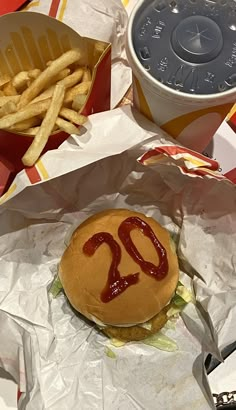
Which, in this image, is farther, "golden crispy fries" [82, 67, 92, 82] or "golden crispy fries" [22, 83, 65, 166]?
"golden crispy fries" [82, 67, 92, 82]

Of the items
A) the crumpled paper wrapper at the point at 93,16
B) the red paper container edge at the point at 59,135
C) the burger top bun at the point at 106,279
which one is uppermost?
the crumpled paper wrapper at the point at 93,16

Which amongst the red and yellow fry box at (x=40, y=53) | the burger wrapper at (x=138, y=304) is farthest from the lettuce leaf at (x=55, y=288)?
the red and yellow fry box at (x=40, y=53)

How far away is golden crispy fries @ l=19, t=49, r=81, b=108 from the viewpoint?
40.6 inches

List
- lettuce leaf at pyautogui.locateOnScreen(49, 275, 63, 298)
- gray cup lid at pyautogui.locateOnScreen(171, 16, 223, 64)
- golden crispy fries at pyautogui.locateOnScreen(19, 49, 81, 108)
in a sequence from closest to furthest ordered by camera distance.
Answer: gray cup lid at pyautogui.locateOnScreen(171, 16, 223, 64)
golden crispy fries at pyautogui.locateOnScreen(19, 49, 81, 108)
lettuce leaf at pyautogui.locateOnScreen(49, 275, 63, 298)

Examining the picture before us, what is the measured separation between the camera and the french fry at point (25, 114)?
97 cm

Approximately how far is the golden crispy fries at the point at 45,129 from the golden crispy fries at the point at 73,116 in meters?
0.01

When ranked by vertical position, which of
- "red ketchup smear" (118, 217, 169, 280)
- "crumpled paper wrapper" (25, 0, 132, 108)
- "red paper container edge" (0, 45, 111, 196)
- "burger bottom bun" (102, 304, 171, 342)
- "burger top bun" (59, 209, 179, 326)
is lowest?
"burger bottom bun" (102, 304, 171, 342)

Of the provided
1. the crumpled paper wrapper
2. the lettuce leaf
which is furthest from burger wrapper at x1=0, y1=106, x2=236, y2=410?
the crumpled paper wrapper

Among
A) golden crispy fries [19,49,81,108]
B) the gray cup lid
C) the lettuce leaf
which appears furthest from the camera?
the lettuce leaf

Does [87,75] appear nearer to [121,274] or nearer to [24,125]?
[24,125]

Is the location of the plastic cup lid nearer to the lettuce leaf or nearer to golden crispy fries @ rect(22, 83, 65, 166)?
golden crispy fries @ rect(22, 83, 65, 166)

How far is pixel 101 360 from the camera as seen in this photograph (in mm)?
1103

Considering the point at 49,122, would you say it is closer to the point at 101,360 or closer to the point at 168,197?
the point at 168,197

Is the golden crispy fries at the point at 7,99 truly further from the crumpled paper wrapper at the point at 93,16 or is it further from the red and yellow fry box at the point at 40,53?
the crumpled paper wrapper at the point at 93,16
